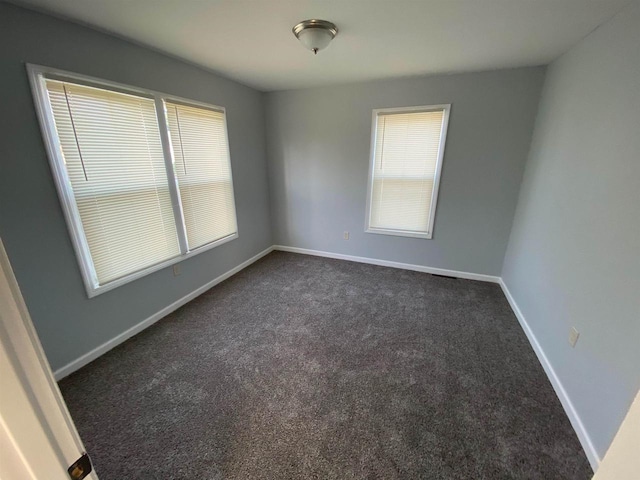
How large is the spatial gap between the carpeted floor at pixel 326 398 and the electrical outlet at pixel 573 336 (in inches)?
15.0

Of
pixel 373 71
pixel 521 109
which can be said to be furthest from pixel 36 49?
pixel 521 109

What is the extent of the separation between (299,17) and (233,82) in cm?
170

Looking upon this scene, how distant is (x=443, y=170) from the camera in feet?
9.99

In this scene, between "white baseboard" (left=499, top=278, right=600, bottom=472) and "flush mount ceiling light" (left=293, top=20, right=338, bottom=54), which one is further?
"flush mount ceiling light" (left=293, top=20, right=338, bottom=54)

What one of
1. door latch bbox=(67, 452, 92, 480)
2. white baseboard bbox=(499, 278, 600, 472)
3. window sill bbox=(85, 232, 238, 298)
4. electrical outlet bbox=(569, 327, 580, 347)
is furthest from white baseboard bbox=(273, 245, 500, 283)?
door latch bbox=(67, 452, 92, 480)

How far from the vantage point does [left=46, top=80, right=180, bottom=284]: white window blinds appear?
5.78 feet

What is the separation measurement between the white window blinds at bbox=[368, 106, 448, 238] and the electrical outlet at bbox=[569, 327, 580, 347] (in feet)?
5.96

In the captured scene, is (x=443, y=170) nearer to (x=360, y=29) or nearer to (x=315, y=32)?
(x=360, y=29)

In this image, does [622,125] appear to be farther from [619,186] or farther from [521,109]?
[521,109]

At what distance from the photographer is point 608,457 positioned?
20.1 inches

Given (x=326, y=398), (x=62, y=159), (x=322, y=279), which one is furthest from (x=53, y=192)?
(x=322, y=279)

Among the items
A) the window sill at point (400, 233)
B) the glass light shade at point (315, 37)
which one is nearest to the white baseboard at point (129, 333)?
the window sill at point (400, 233)

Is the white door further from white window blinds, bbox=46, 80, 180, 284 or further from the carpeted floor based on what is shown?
white window blinds, bbox=46, 80, 180, 284

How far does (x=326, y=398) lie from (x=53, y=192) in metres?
2.23
